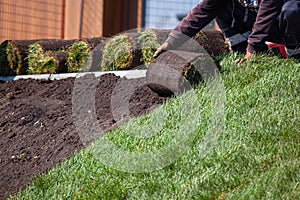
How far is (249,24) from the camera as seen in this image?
6.21 m

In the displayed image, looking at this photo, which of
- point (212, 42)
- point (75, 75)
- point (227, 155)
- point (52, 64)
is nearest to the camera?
point (227, 155)

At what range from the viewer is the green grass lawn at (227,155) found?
163 inches

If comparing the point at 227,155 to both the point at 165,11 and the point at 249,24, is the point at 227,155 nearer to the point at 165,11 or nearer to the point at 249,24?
the point at 249,24

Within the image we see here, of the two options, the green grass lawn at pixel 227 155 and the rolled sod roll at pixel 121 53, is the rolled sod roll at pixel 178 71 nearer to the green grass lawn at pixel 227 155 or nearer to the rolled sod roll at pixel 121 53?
the green grass lawn at pixel 227 155

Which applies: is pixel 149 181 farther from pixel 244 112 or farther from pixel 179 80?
pixel 179 80

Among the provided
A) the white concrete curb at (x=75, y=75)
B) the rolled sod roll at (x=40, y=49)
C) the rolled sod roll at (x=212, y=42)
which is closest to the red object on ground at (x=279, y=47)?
the rolled sod roll at (x=212, y=42)

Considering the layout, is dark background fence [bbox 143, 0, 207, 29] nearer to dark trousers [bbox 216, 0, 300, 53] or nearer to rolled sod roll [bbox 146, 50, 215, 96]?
dark trousers [bbox 216, 0, 300, 53]

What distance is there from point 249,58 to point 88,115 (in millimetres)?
1470

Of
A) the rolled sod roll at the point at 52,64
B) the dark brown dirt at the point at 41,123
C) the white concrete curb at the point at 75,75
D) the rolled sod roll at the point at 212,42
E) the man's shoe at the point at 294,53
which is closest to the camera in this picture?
the dark brown dirt at the point at 41,123

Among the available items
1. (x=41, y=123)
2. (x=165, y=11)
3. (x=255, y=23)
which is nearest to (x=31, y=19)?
(x=165, y=11)

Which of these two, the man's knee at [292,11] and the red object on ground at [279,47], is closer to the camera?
the man's knee at [292,11]

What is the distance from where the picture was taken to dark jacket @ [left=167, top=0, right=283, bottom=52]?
555 centimetres

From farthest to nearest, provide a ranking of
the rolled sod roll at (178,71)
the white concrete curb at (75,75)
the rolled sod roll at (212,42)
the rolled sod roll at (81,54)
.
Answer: the rolled sod roll at (81,54) < the rolled sod roll at (212,42) < the white concrete curb at (75,75) < the rolled sod roll at (178,71)

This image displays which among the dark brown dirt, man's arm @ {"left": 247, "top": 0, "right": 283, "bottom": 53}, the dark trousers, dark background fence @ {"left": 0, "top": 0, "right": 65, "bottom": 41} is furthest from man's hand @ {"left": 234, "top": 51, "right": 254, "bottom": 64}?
dark background fence @ {"left": 0, "top": 0, "right": 65, "bottom": 41}
